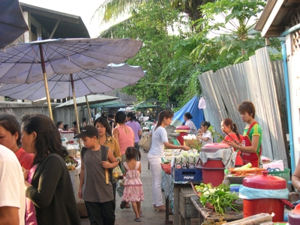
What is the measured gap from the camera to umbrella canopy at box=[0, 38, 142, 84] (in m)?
5.08

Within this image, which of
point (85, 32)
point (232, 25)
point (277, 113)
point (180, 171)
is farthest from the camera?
point (85, 32)

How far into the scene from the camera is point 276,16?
20.5 feet

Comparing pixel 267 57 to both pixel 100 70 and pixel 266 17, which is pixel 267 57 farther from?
pixel 100 70

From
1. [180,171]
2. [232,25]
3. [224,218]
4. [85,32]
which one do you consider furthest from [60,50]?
[85,32]

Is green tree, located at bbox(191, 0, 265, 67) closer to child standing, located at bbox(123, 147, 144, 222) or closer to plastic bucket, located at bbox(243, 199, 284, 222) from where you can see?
child standing, located at bbox(123, 147, 144, 222)

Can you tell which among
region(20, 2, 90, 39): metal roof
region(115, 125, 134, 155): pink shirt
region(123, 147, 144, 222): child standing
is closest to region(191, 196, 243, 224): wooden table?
region(123, 147, 144, 222): child standing

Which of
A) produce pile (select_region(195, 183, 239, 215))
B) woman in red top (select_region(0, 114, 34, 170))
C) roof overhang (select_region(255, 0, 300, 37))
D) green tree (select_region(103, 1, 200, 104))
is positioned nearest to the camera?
woman in red top (select_region(0, 114, 34, 170))

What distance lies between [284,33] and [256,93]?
153 centimetres

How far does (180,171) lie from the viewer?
554cm

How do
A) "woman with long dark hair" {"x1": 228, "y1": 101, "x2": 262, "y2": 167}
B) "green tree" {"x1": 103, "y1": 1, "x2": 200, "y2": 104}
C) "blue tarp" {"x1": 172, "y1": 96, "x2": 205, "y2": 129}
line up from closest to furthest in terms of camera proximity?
1. "woman with long dark hair" {"x1": 228, "y1": 101, "x2": 262, "y2": 167}
2. "blue tarp" {"x1": 172, "y1": 96, "x2": 205, "y2": 129}
3. "green tree" {"x1": 103, "y1": 1, "x2": 200, "y2": 104}

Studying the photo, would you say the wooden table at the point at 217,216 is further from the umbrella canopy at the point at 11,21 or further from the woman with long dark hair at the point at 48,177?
the umbrella canopy at the point at 11,21

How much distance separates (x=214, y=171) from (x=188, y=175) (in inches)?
32.0

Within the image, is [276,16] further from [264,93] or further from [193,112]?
[193,112]

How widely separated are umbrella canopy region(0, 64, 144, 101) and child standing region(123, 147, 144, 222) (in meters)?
1.68
